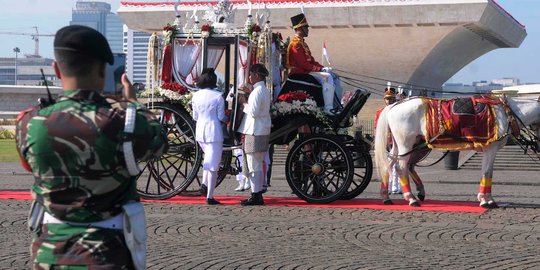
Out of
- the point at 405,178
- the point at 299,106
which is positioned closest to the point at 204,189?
the point at 299,106

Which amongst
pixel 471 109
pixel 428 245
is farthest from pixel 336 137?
pixel 428 245

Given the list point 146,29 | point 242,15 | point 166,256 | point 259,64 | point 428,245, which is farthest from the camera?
point 146,29

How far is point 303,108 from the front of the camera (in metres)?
12.7

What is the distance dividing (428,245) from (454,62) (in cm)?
4394

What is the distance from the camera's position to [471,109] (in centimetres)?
1250

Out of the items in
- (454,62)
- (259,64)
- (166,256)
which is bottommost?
(166,256)

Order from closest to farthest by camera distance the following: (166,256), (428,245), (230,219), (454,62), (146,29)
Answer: (166,256) → (428,245) → (230,219) → (146,29) → (454,62)

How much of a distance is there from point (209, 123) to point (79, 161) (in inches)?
337

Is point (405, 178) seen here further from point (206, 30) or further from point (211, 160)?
point (206, 30)

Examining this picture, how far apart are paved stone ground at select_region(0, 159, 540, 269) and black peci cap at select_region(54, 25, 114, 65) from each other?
13.6 feet

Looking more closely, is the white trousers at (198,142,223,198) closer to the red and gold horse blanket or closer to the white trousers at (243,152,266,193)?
the white trousers at (243,152,266,193)

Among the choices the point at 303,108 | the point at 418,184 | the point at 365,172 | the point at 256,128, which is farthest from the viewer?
the point at 418,184

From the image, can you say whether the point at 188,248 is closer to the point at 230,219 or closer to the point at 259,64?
the point at 230,219

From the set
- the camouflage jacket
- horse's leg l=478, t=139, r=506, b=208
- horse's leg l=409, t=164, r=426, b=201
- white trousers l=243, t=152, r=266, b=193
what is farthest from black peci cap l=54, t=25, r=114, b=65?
horse's leg l=409, t=164, r=426, b=201
